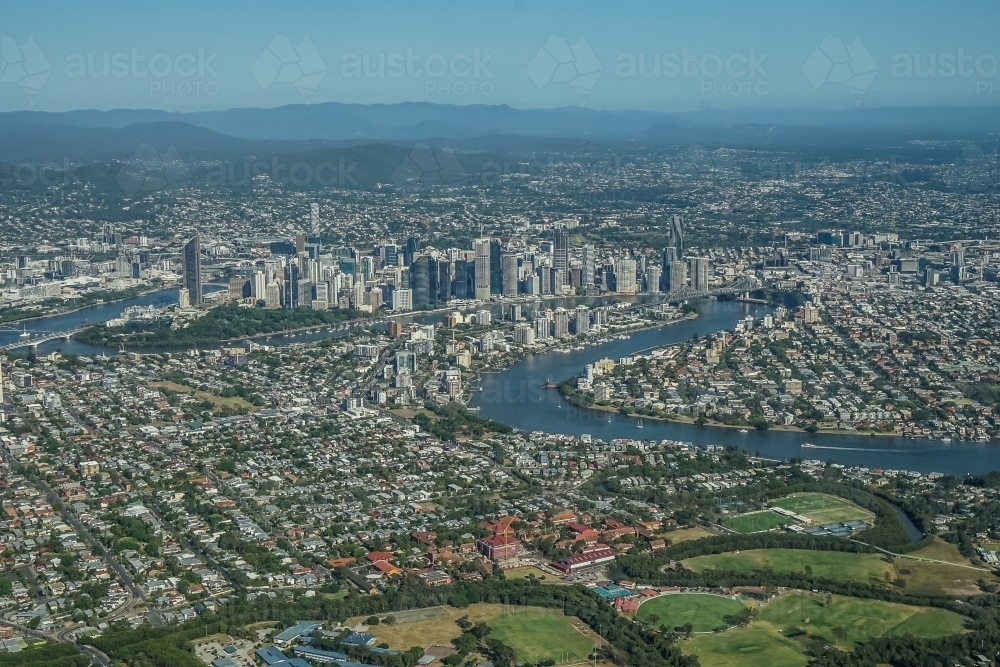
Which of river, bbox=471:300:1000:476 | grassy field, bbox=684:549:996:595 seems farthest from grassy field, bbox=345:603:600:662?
river, bbox=471:300:1000:476

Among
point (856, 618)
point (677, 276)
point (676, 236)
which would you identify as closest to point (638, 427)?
point (856, 618)

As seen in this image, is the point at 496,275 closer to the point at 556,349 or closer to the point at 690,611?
the point at 556,349

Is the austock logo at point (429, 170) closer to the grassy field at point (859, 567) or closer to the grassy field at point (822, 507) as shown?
the grassy field at point (822, 507)

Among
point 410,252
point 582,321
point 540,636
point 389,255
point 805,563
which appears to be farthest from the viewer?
point 389,255

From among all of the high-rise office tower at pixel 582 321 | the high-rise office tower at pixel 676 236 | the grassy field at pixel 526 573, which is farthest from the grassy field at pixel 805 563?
the high-rise office tower at pixel 676 236

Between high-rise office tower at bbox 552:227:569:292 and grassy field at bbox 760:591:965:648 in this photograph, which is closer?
grassy field at bbox 760:591:965:648

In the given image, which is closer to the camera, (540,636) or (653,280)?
(540,636)

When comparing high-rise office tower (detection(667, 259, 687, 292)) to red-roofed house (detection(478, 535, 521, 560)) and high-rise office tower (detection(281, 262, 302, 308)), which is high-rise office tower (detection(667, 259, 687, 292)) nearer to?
high-rise office tower (detection(281, 262, 302, 308))

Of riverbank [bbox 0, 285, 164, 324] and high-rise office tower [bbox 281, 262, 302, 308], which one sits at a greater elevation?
high-rise office tower [bbox 281, 262, 302, 308]

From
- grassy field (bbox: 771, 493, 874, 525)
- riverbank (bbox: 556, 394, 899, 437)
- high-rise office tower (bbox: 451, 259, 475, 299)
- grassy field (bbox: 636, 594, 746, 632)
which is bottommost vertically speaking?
riverbank (bbox: 556, 394, 899, 437)
